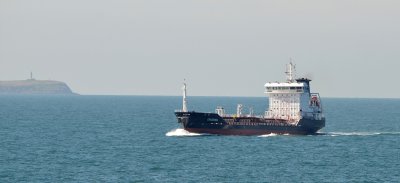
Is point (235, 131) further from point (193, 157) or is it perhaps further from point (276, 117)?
point (193, 157)

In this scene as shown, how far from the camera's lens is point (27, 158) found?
8794 cm

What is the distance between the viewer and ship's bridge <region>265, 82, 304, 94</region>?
4843 inches

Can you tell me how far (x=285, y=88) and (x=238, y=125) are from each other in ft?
35.0

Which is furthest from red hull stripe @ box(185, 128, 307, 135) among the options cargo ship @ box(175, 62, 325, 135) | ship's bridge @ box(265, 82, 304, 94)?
ship's bridge @ box(265, 82, 304, 94)

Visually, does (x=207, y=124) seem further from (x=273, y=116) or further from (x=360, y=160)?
(x=360, y=160)

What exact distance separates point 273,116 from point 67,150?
3904 centimetres

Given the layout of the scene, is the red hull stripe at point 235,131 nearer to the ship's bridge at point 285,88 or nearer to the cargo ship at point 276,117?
the cargo ship at point 276,117

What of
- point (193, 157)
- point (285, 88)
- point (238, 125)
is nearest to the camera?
point (193, 157)

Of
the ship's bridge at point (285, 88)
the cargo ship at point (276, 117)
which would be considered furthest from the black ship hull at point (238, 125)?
the ship's bridge at point (285, 88)

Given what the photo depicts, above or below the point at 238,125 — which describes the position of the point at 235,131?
below

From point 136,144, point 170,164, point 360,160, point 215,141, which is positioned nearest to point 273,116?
point 215,141

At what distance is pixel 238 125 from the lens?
11844 cm

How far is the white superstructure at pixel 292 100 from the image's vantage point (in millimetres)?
123000

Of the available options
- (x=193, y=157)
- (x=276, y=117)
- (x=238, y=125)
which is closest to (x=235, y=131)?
(x=238, y=125)
